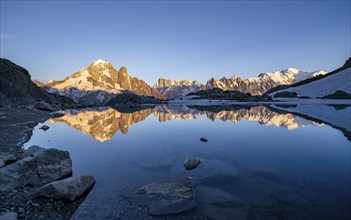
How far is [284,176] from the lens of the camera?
1162cm

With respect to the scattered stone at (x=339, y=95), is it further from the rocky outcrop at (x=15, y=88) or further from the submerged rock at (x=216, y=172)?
the rocky outcrop at (x=15, y=88)

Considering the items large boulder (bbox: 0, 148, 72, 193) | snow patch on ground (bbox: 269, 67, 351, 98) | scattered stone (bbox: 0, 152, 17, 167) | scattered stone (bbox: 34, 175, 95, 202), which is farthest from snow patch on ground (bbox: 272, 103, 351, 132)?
snow patch on ground (bbox: 269, 67, 351, 98)

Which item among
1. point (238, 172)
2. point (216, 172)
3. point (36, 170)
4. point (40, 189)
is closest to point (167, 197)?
point (216, 172)

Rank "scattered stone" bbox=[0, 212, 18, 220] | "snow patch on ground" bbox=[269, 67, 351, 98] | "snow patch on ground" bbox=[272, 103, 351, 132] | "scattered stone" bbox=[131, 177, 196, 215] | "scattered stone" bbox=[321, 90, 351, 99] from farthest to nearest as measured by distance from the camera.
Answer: "snow patch on ground" bbox=[269, 67, 351, 98] < "scattered stone" bbox=[321, 90, 351, 99] < "snow patch on ground" bbox=[272, 103, 351, 132] < "scattered stone" bbox=[131, 177, 196, 215] < "scattered stone" bbox=[0, 212, 18, 220]

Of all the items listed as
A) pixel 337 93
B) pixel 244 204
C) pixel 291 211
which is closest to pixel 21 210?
pixel 244 204

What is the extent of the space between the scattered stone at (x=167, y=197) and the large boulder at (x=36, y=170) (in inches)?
191

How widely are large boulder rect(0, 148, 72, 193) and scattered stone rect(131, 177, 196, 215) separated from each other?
15.9 ft

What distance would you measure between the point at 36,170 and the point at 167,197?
7.02 meters

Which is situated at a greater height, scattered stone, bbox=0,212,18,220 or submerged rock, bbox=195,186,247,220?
scattered stone, bbox=0,212,18,220

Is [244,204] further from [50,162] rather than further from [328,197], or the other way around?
[50,162]

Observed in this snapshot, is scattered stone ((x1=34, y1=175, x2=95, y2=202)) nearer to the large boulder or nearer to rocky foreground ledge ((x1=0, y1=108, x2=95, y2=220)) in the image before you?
rocky foreground ledge ((x1=0, y1=108, x2=95, y2=220))

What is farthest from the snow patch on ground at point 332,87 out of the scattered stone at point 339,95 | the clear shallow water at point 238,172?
the clear shallow water at point 238,172

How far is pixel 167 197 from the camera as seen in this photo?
9344mm

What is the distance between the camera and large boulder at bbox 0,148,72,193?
993 cm
